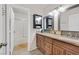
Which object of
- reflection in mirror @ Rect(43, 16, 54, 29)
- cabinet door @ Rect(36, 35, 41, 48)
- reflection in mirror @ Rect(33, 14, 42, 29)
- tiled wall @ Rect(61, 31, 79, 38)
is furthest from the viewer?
→ cabinet door @ Rect(36, 35, 41, 48)

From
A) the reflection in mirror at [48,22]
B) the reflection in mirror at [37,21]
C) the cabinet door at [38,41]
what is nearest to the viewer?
the reflection in mirror at [48,22]

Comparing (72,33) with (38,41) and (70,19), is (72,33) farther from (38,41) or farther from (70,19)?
(38,41)

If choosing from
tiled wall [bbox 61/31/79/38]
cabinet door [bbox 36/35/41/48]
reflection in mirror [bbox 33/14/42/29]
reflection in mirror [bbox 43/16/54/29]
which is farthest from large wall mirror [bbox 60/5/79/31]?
cabinet door [bbox 36/35/41/48]

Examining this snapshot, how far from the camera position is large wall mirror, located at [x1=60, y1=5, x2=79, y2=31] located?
2195 millimetres

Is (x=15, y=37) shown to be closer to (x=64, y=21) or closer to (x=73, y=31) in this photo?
(x=64, y=21)

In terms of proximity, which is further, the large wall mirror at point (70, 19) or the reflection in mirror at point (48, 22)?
the reflection in mirror at point (48, 22)

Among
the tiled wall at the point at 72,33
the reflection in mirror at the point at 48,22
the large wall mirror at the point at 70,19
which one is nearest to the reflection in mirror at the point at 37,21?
the reflection in mirror at the point at 48,22

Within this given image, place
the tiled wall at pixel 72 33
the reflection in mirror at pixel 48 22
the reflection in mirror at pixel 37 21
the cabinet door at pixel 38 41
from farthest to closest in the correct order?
the cabinet door at pixel 38 41 → the reflection in mirror at pixel 37 21 → the reflection in mirror at pixel 48 22 → the tiled wall at pixel 72 33

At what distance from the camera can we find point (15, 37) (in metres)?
3.17

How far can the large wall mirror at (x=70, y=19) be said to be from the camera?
2.20 meters

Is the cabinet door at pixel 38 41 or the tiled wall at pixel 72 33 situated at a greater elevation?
the tiled wall at pixel 72 33

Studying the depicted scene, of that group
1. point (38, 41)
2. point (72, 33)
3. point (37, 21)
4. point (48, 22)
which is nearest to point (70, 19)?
point (72, 33)

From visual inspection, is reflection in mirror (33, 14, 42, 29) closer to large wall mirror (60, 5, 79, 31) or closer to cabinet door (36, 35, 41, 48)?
cabinet door (36, 35, 41, 48)

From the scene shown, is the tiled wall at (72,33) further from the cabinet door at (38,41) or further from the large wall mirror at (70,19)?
the cabinet door at (38,41)
